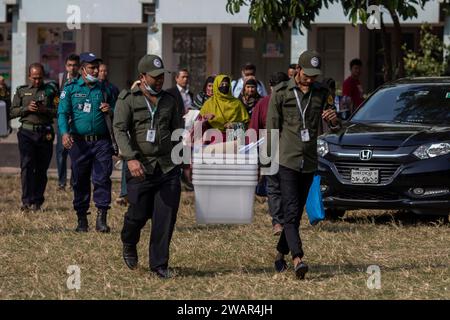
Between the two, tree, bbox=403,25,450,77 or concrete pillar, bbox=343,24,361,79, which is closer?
tree, bbox=403,25,450,77

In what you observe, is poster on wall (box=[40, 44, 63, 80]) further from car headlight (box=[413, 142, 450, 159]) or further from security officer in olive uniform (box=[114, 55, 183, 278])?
security officer in olive uniform (box=[114, 55, 183, 278])

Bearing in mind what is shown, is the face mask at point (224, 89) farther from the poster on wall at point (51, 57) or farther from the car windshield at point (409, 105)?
the poster on wall at point (51, 57)

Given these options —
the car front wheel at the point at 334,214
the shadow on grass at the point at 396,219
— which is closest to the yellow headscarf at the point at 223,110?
the car front wheel at the point at 334,214

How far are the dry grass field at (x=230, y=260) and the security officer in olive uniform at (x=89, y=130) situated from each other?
1.29ft

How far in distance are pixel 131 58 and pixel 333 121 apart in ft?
72.4

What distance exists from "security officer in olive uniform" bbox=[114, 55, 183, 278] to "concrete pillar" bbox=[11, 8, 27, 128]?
21151mm

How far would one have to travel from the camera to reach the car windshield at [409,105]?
15.6m

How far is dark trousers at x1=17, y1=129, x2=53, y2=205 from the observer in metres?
16.7

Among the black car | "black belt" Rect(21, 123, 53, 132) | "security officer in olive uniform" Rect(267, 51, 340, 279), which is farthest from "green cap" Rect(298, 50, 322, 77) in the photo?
"black belt" Rect(21, 123, 53, 132)

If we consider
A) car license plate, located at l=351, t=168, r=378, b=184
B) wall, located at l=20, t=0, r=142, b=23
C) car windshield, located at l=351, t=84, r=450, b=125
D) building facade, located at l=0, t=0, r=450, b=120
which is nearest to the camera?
car license plate, located at l=351, t=168, r=378, b=184

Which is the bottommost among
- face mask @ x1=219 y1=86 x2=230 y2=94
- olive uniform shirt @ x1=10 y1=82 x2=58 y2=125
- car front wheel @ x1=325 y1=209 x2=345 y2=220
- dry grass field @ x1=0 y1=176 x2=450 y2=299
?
dry grass field @ x1=0 y1=176 x2=450 y2=299

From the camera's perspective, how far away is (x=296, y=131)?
11078 millimetres

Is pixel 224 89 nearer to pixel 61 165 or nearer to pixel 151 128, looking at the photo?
pixel 151 128

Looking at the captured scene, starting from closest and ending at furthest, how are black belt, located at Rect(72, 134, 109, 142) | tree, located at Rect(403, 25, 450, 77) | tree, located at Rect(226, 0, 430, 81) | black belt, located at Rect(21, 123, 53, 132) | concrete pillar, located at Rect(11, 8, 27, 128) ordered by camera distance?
black belt, located at Rect(72, 134, 109, 142), black belt, located at Rect(21, 123, 53, 132), tree, located at Rect(226, 0, 430, 81), tree, located at Rect(403, 25, 450, 77), concrete pillar, located at Rect(11, 8, 27, 128)
